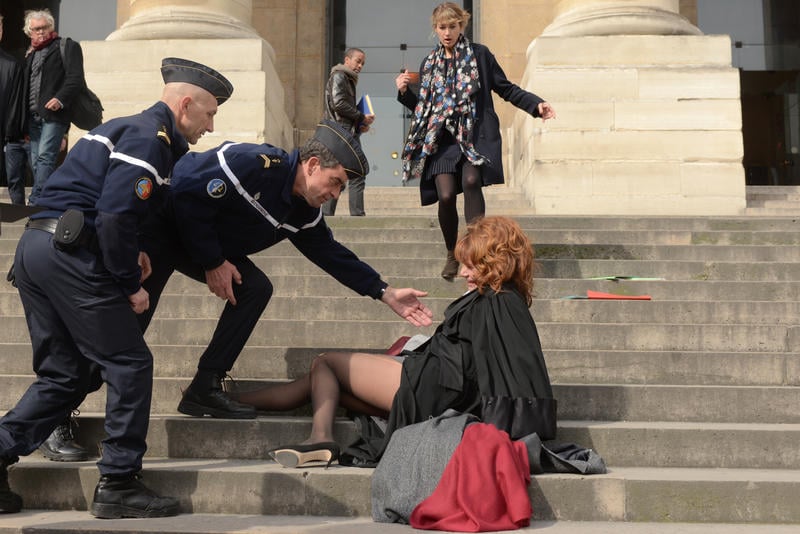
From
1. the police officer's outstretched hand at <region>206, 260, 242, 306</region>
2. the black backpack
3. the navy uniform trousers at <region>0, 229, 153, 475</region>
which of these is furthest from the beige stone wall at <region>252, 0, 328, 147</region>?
the navy uniform trousers at <region>0, 229, 153, 475</region>

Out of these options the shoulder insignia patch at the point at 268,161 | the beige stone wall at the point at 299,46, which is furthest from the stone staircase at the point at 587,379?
the beige stone wall at the point at 299,46

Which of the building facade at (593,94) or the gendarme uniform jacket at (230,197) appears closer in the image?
the gendarme uniform jacket at (230,197)

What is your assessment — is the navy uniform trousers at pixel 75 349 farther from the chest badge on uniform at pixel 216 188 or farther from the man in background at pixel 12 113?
the man in background at pixel 12 113

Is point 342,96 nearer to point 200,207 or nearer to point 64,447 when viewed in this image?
point 200,207

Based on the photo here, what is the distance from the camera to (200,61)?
10.6 meters

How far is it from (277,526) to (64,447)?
1.20 m

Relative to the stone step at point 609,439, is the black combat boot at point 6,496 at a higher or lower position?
lower

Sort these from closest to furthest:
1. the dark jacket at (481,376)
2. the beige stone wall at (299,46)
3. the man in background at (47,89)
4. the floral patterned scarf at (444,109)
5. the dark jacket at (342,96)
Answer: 1. the dark jacket at (481,376)
2. the floral patterned scarf at (444,109)
3. the man in background at (47,89)
4. the dark jacket at (342,96)
5. the beige stone wall at (299,46)

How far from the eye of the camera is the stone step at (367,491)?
380 centimetres

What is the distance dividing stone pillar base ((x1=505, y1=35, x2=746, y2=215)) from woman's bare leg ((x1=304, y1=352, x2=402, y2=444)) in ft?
19.6

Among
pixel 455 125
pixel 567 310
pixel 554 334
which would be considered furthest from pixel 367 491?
pixel 455 125

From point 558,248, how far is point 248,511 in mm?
4015

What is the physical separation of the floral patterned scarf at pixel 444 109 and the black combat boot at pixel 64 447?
310cm

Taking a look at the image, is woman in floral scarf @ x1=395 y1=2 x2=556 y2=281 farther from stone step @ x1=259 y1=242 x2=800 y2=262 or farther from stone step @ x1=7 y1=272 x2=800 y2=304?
stone step @ x1=259 y1=242 x2=800 y2=262
